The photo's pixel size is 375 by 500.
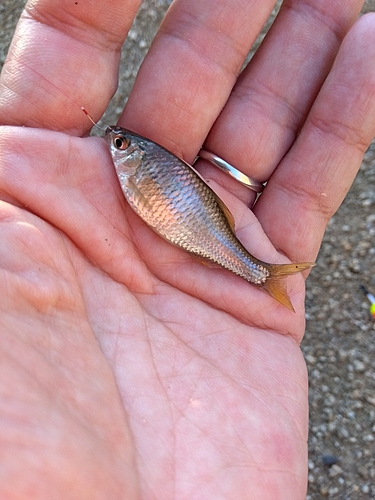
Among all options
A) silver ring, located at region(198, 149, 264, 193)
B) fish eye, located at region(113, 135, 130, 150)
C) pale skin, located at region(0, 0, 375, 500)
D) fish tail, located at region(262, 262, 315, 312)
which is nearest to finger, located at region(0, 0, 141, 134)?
pale skin, located at region(0, 0, 375, 500)

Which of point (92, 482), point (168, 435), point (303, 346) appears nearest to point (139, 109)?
point (168, 435)

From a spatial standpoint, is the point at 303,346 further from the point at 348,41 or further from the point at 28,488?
the point at 28,488

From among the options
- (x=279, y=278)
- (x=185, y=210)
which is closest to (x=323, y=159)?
(x=279, y=278)

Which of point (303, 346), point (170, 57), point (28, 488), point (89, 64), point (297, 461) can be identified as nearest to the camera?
point (28, 488)

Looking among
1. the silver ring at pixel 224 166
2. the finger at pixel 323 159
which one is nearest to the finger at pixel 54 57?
the silver ring at pixel 224 166

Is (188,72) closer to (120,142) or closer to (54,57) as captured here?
(120,142)

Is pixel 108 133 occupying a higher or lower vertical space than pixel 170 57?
lower

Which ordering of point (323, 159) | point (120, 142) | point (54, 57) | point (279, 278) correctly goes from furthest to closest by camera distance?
1. point (323, 159)
2. point (279, 278)
3. point (120, 142)
4. point (54, 57)

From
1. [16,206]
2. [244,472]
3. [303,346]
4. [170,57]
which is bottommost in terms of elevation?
[303,346]
